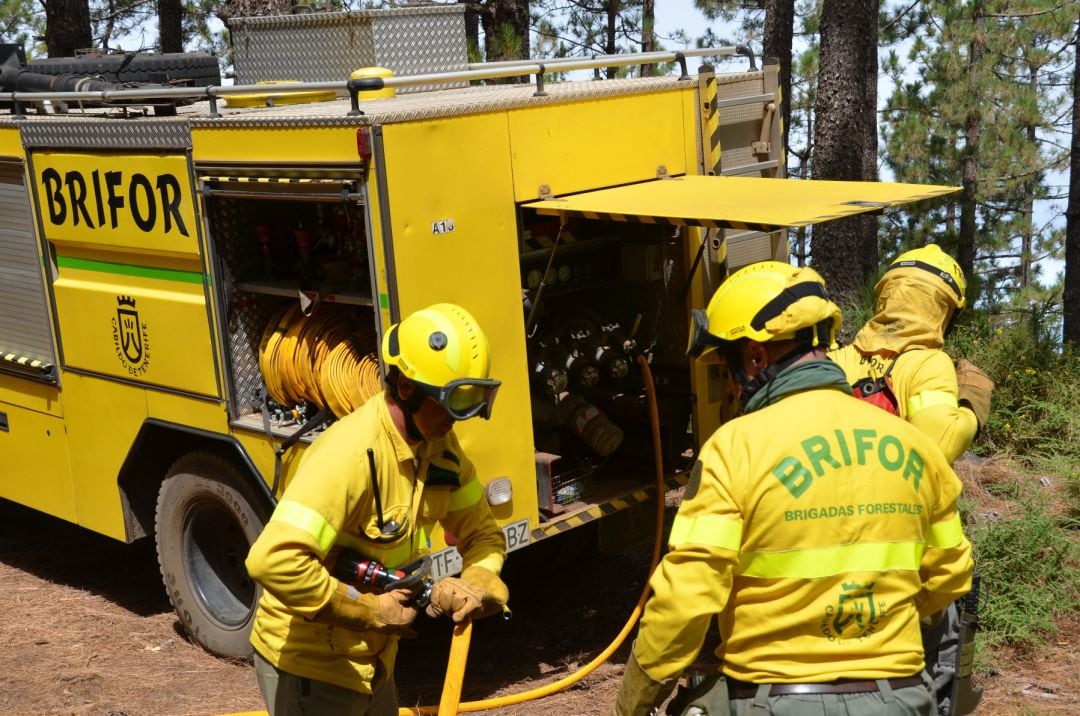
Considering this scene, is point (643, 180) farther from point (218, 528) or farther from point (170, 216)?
point (218, 528)

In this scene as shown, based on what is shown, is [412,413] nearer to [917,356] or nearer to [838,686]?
[838,686]

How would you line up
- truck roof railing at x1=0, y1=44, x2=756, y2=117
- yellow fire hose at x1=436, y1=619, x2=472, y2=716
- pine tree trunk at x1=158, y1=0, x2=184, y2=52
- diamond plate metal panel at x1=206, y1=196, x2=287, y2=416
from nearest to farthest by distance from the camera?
yellow fire hose at x1=436, y1=619, x2=472, y2=716, truck roof railing at x1=0, y1=44, x2=756, y2=117, diamond plate metal panel at x1=206, y1=196, x2=287, y2=416, pine tree trunk at x1=158, y1=0, x2=184, y2=52

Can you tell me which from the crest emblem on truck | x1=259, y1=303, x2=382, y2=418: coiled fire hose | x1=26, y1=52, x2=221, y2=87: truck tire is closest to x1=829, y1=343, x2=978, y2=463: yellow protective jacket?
x1=259, y1=303, x2=382, y2=418: coiled fire hose

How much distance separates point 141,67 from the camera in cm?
732

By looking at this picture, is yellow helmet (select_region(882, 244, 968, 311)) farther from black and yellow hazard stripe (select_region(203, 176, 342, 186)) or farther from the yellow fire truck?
black and yellow hazard stripe (select_region(203, 176, 342, 186))

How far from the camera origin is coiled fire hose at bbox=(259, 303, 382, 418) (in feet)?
16.9

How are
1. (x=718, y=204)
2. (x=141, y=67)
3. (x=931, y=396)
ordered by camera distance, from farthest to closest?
1. (x=141, y=67)
2. (x=718, y=204)
3. (x=931, y=396)

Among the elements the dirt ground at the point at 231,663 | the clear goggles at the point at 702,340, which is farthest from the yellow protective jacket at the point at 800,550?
the dirt ground at the point at 231,663

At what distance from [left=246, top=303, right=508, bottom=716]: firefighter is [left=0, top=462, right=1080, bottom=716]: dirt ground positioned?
197 cm

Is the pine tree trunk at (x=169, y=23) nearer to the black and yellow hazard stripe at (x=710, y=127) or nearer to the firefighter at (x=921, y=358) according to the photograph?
the black and yellow hazard stripe at (x=710, y=127)

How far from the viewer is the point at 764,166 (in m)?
6.22

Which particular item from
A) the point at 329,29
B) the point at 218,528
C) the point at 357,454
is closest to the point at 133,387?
the point at 218,528

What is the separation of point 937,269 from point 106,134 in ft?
12.6

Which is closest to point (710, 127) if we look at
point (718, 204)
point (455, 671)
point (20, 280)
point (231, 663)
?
point (718, 204)
